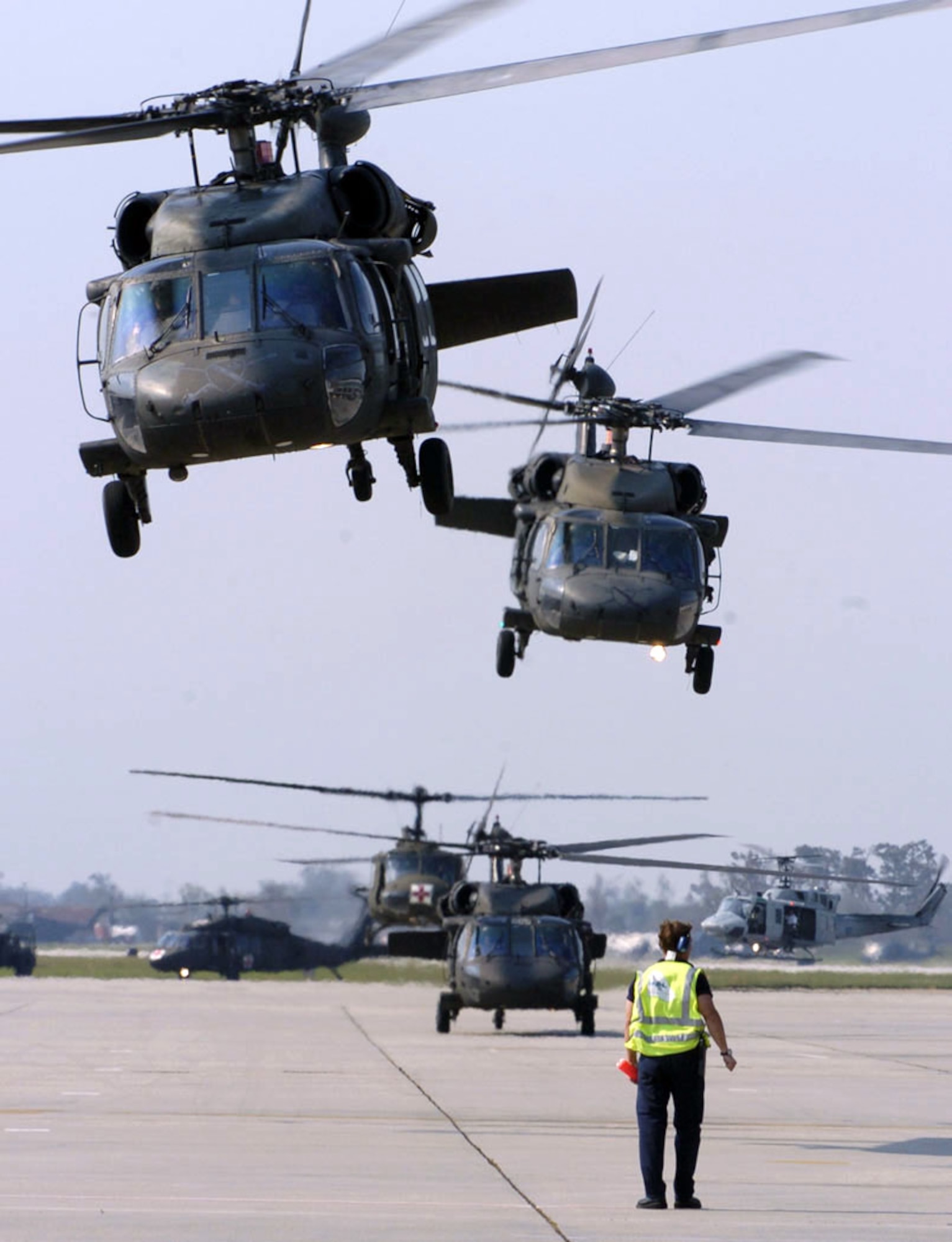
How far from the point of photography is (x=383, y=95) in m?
14.3

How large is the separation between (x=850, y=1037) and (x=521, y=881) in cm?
601

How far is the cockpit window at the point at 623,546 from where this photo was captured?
26.9 metres

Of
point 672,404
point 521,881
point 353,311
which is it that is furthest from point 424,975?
point 353,311

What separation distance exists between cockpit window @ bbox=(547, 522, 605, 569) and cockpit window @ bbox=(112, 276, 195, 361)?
39.1 feet

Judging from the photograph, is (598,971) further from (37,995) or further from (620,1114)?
(620,1114)

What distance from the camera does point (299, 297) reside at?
15.3 meters

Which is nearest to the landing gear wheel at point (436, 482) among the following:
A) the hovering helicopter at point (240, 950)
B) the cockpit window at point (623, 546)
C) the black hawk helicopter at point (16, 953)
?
the cockpit window at point (623, 546)

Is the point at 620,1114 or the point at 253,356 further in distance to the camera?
the point at 620,1114

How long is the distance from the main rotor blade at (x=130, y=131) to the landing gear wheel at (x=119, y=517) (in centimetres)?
303

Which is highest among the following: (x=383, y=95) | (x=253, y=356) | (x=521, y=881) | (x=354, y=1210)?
(x=383, y=95)

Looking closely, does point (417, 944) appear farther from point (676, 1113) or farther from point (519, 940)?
point (676, 1113)

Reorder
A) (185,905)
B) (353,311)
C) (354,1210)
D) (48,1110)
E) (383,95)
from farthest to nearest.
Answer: (185,905) < (48,1110) < (353,311) < (383,95) < (354,1210)

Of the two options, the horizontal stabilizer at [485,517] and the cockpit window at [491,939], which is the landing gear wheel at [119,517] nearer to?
the horizontal stabilizer at [485,517]

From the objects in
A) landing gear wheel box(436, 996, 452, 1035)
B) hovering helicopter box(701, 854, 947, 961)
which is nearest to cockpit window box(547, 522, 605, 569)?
landing gear wheel box(436, 996, 452, 1035)
